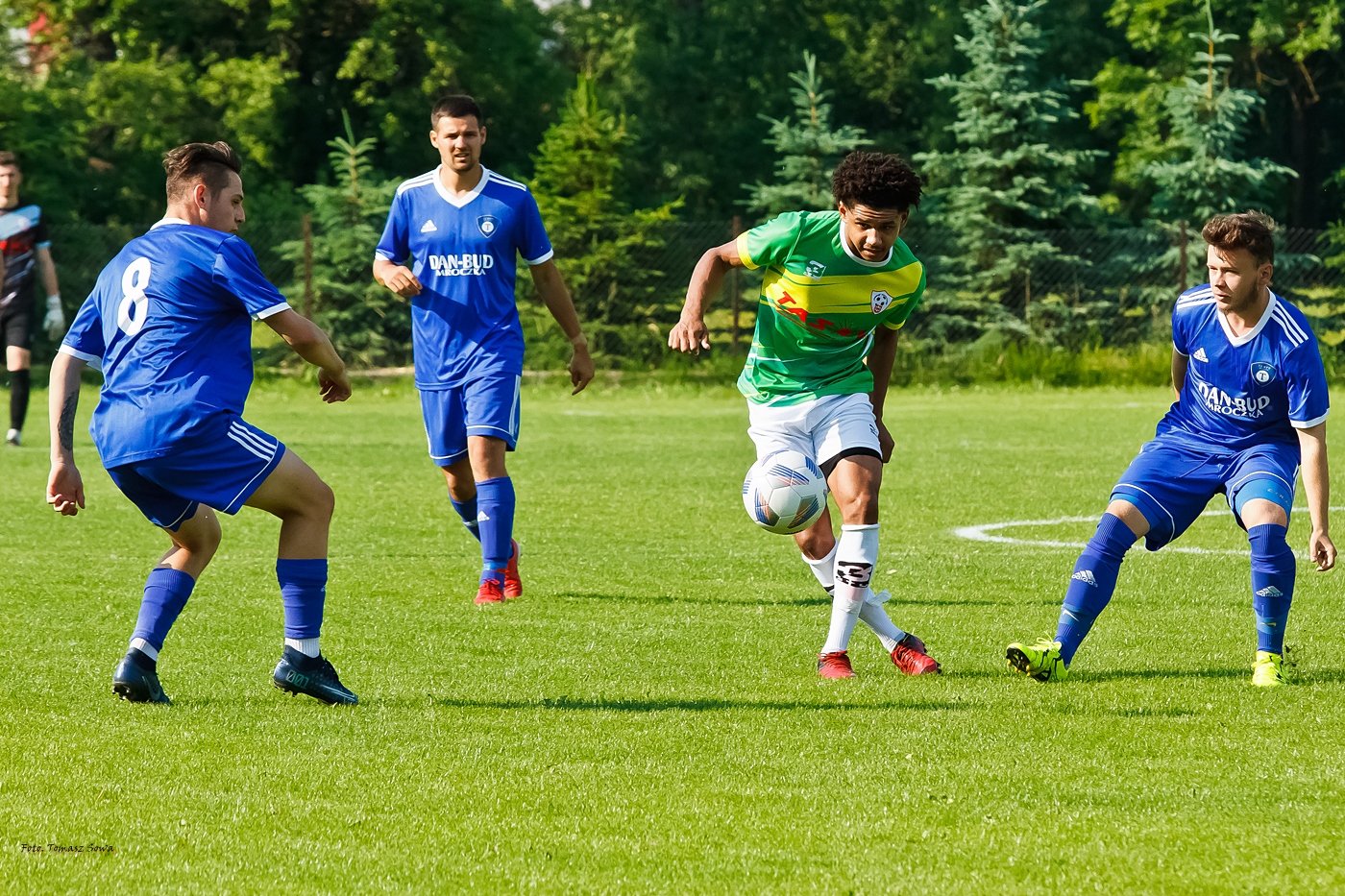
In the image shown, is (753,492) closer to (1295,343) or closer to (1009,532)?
(1295,343)

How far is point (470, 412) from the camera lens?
7664 mm

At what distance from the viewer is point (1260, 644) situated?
568 cm

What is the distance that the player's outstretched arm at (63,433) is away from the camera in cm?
498

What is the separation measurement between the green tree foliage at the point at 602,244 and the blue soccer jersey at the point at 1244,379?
2028cm

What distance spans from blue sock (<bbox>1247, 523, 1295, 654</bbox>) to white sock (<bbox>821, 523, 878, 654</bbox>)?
134 cm

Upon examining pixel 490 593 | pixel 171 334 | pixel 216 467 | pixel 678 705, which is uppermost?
pixel 171 334

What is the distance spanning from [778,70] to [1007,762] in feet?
130

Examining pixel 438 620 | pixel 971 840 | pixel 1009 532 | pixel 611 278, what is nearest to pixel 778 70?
pixel 611 278

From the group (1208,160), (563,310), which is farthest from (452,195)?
(1208,160)

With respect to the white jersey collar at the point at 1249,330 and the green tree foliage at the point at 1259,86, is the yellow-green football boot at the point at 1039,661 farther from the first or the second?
the green tree foliage at the point at 1259,86

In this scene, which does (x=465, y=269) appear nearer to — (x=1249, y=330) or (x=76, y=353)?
(x=76, y=353)

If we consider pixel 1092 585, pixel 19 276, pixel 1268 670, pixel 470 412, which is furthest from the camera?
pixel 19 276

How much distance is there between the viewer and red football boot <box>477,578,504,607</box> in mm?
7305

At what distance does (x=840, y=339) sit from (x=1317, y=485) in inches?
70.4
